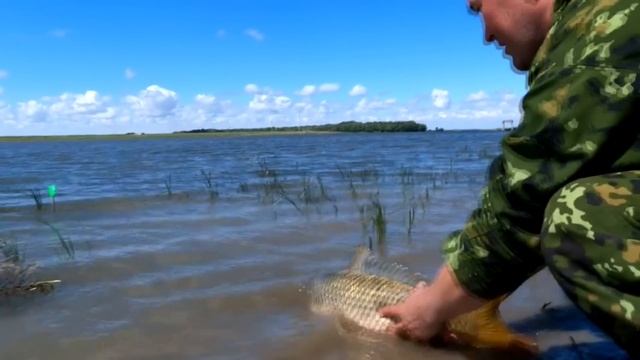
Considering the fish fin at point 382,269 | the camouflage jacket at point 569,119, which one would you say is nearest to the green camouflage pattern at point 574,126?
the camouflage jacket at point 569,119

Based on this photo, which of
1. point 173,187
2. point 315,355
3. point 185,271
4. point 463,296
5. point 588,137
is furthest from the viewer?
point 173,187

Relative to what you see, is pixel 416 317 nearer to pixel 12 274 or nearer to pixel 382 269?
pixel 382 269

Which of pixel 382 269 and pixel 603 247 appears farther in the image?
pixel 382 269

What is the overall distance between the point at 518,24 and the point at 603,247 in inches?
35.1

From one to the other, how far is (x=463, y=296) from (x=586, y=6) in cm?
121

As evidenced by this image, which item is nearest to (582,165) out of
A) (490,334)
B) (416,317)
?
(416,317)

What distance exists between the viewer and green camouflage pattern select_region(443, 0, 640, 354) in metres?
1.82

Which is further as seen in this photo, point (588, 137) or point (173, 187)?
point (173, 187)

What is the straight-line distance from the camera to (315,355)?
11.9 feet

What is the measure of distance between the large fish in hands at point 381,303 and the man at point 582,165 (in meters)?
1.19

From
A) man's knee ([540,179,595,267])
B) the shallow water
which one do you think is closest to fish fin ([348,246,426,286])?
the shallow water

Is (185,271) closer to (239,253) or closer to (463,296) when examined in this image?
(239,253)

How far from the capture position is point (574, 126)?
6.15 ft

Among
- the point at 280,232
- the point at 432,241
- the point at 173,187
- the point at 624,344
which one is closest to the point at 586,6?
the point at 624,344
